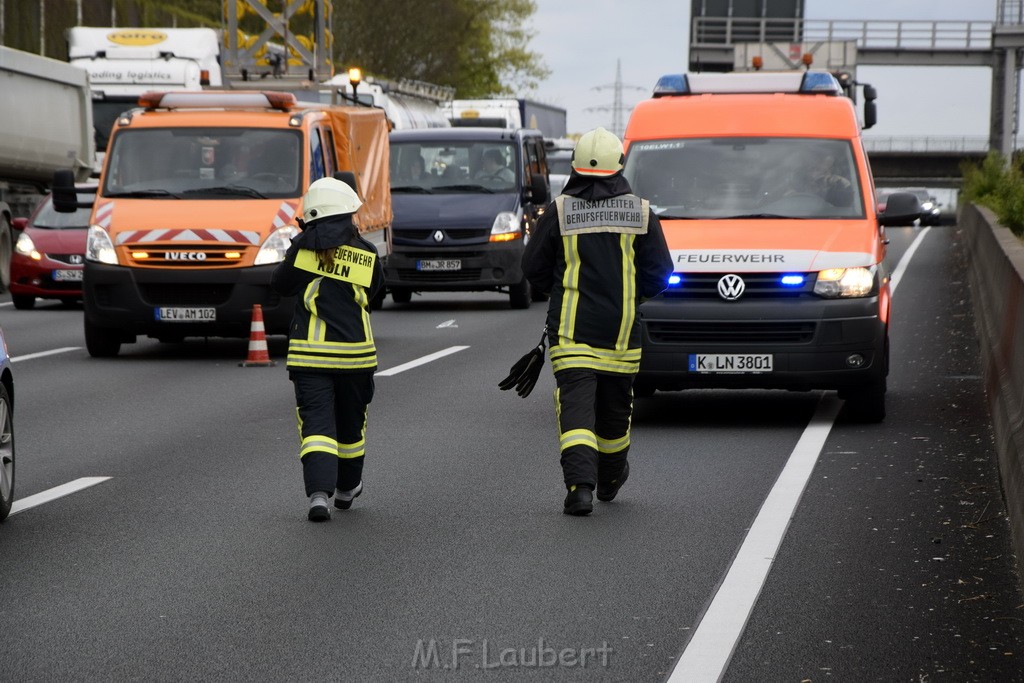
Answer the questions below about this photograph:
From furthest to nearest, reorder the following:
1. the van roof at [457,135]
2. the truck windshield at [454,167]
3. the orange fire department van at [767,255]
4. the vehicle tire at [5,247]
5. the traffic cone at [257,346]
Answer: the vehicle tire at [5,247] < the van roof at [457,135] < the truck windshield at [454,167] < the traffic cone at [257,346] < the orange fire department van at [767,255]

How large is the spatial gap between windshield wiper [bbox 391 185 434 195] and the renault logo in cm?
1280

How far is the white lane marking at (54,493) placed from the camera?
8.86m

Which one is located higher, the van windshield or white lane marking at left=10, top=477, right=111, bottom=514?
the van windshield

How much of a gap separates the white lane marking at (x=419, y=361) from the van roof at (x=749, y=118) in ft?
11.5

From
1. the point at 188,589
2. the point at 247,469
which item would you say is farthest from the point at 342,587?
the point at 247,469

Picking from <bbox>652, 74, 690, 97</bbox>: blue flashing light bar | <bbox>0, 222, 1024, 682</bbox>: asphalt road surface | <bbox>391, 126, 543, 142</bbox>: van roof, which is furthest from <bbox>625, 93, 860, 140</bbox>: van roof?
<bbox>391, 126, 543, 142</bbox>: van roof

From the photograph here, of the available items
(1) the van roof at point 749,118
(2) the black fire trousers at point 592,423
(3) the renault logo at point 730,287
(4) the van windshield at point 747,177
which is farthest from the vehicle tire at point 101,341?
(2) the black fire trousers at point 592,423

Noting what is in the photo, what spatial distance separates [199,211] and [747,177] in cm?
629

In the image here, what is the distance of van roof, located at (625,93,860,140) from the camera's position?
1295 cm

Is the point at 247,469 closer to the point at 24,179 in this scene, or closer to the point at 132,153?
the point at 132,153

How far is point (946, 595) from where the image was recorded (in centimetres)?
686

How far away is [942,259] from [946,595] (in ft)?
84.6

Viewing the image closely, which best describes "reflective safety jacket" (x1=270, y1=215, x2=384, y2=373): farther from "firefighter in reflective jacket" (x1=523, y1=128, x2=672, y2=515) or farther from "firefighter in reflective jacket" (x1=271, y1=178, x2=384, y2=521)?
"firefighter in reflective jacket" (x1=523, y1=128, x2=672, y2=515)

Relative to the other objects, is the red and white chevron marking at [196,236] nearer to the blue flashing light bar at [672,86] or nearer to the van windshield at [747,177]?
the blue flashing light bar at [672,86]
